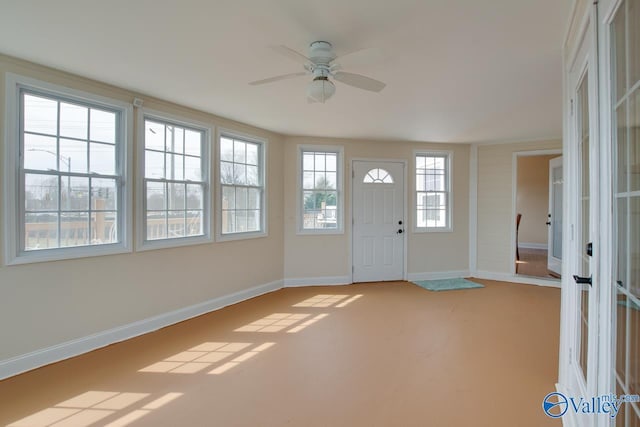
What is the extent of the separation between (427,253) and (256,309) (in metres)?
3.29

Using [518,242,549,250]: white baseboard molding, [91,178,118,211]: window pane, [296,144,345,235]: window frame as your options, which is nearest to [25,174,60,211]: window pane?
[91,178,118,211]: window pane

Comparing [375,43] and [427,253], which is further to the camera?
[427,253]

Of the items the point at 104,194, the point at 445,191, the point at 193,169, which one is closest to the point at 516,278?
the point at 445,191

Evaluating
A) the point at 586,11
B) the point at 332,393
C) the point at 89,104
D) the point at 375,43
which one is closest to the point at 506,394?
the point at 332,393

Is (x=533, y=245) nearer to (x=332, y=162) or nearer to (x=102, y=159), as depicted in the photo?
(x=332, y=162)

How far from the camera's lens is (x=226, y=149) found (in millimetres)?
4633

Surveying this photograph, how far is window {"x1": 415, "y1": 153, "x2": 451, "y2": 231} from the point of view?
6148 millimetres

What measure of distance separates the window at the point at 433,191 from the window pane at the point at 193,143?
3.76 metres

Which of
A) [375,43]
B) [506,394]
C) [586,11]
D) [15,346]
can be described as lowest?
[506,394]

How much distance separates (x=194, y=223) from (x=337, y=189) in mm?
2449

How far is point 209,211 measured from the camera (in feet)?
14.1

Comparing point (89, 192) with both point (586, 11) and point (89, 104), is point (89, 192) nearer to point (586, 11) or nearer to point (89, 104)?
point (89, 104)

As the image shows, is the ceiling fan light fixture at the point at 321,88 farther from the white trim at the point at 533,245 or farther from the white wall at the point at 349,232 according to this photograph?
the white trim at the point at 533,245

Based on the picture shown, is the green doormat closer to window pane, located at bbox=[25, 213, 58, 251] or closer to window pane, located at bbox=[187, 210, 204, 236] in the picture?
window pane, located at bbox=[187, 210, 204, 236]
